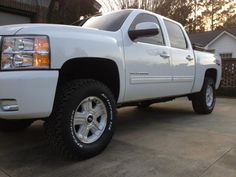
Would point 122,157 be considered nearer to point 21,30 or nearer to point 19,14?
point 21,30

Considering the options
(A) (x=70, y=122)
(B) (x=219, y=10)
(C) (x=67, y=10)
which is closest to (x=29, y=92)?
(A) (x=70, y=122)

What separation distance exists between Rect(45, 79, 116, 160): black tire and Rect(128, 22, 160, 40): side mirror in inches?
38.7

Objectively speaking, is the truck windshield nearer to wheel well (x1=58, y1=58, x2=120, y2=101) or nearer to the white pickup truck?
the white pickup truck

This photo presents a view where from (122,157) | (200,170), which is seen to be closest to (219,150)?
(200,170)

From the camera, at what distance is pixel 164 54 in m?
5.41

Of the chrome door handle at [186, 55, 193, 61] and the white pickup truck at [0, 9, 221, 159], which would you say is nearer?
the white pickup truck at [0, 9, 221, 159]

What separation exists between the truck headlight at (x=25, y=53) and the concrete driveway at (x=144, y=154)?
111 cm

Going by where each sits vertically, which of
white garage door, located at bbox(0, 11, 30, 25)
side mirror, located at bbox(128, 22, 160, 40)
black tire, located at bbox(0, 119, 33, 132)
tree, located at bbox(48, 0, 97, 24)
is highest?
tree, located at bbox(48, 0, 97, 24)

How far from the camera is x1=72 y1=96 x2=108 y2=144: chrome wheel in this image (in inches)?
154

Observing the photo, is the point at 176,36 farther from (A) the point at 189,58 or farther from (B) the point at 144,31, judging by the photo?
(B) the point at 144,31

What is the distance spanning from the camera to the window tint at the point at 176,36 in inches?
240

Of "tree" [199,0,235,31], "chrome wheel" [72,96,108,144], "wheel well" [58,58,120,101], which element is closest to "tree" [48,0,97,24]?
"wheel well" [58,58,120,101]

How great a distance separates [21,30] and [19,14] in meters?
6.09

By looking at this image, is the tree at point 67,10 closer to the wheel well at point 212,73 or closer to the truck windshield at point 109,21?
the wheel well at point 212,73
